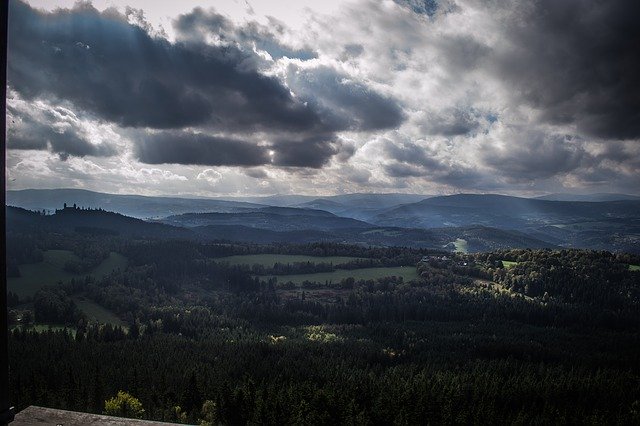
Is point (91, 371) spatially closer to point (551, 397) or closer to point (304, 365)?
point (304, 365)

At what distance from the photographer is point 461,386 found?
119812 millimetres

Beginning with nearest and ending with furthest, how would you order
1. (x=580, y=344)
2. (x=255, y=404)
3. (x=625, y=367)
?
1. (x=255, y=404)
2. (x=625, y=367)
3. (x=580, y=344)

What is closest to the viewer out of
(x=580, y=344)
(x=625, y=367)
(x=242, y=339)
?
(x=625, y=367)

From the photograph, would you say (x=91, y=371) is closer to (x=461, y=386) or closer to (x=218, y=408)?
(x=218, y=408)

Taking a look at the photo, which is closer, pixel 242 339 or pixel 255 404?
pixel 255 404

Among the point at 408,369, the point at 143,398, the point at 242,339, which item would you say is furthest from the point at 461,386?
the point at 242,339

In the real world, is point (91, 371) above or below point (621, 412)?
above

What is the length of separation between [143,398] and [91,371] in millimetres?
23556

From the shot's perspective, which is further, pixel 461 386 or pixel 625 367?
pixel 625 367

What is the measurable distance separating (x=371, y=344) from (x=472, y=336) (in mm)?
51334

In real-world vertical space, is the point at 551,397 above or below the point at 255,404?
below

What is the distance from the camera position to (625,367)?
160 meters

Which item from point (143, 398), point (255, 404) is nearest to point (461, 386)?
point (255, 404)

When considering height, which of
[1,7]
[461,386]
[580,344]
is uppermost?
[1,7]
